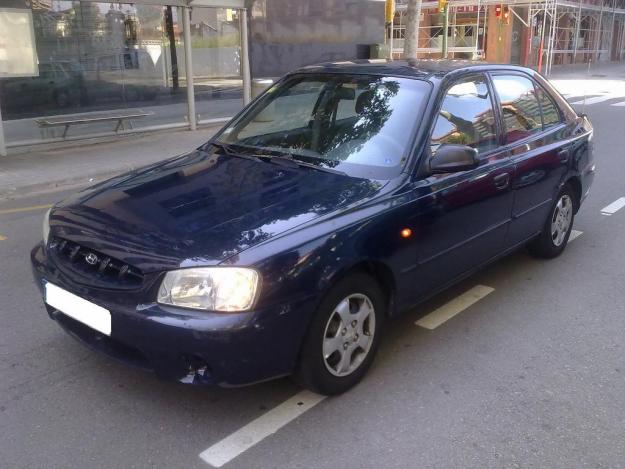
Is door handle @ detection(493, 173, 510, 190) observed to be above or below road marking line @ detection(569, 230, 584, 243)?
above

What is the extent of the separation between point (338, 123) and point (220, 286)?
170 centimetres

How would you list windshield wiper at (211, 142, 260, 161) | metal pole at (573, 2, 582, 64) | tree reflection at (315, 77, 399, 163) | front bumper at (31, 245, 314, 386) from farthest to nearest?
metal pole at (573, 2, 582, 64) → windshield wiper at (211, 142, 260, 161) → tree reflection at (315, 77, 399, 163) → front bumper at (31, 245, 314, 386)

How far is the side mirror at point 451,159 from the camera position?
11.9ft

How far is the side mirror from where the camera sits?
3.62m

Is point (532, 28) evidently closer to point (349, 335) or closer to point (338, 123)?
point (338, 123)

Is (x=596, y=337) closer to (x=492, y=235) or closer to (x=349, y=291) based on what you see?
(x=492, y=235)

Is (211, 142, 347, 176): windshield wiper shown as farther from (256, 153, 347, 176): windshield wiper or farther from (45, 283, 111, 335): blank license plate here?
(45, 283, 111, 335): blank license plate

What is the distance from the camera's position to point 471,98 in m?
4.26

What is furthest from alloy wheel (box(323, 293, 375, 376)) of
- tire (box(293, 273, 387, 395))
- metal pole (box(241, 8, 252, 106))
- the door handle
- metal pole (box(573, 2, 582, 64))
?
metal pole (box(573, 2, 582, 64))

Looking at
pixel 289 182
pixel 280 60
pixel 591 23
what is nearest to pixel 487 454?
pixel 289 182

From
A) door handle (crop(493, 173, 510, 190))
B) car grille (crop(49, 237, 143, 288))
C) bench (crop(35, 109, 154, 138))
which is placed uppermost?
Result: door handle (crop(493, 173, 510, 190))

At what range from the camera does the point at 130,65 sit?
1265 cm

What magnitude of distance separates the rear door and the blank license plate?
2.91 metres

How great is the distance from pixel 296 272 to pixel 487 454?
122cm
